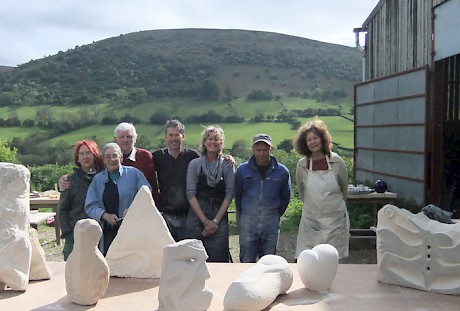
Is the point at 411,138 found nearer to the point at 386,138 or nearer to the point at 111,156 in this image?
the point at 386,138

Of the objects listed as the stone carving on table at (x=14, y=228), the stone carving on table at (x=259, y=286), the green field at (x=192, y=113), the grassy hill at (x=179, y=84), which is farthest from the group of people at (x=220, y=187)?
the grassy hill at (x=179, y=84)

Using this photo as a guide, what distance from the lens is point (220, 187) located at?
3.87 m

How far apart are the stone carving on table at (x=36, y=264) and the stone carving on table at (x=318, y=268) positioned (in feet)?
5.22

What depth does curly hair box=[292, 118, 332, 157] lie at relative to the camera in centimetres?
365

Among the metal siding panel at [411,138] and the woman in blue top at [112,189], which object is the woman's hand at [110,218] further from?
the metal siding panel at [411,138]

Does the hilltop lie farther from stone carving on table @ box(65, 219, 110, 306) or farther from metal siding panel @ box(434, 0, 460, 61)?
stone carving on table @ box(65, 219, 110, 306)

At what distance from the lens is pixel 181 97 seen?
28250 mm

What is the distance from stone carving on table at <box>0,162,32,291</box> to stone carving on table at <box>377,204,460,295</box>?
7.00ft

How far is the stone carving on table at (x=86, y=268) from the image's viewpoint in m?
2.65

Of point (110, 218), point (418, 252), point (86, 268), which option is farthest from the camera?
point (110, 218)

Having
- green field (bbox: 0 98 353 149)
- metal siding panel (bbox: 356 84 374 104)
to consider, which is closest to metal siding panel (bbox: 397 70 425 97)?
metal siding panel (bbox: 356 84 374 104)

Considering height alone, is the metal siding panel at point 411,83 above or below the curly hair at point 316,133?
above

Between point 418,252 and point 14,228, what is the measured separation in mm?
2382

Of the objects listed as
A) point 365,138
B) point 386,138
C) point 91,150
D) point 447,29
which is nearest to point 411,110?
point 386,138
